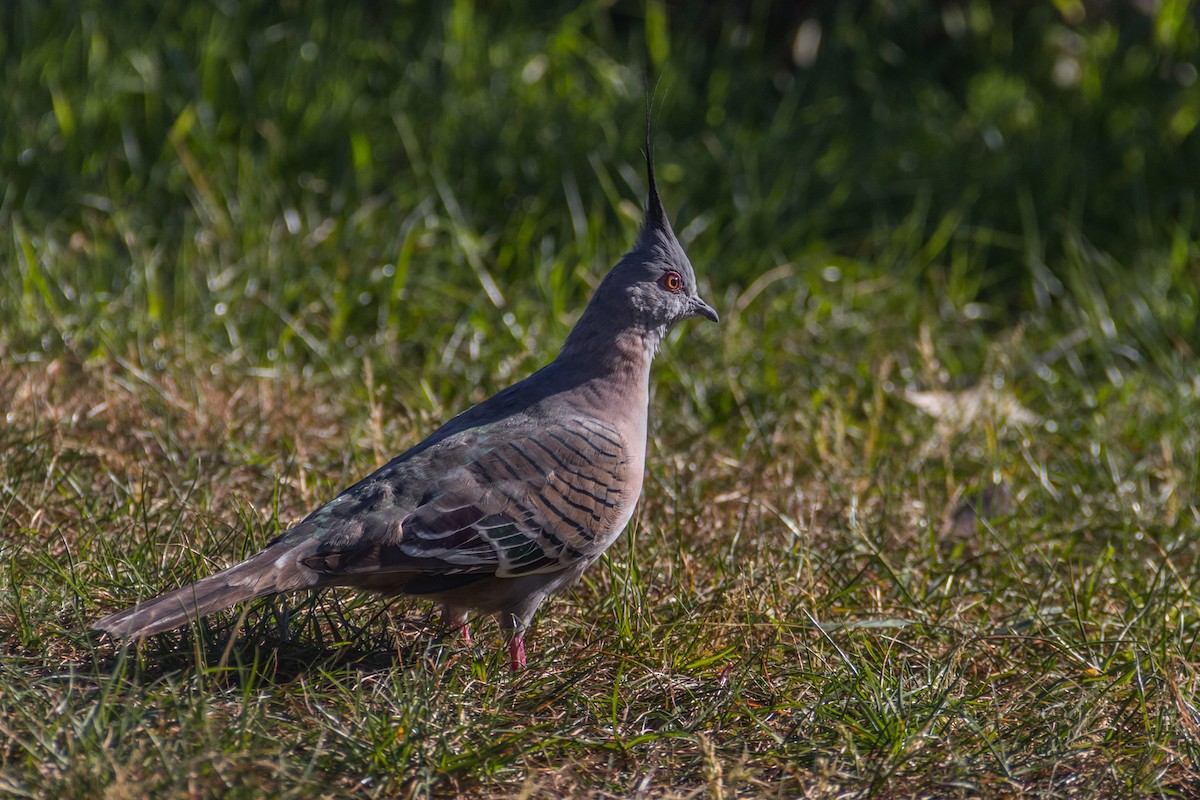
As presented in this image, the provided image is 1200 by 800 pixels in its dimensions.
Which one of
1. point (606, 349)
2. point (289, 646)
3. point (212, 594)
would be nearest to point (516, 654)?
point (289, 646)

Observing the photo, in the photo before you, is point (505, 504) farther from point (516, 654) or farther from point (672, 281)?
point (672, 281)

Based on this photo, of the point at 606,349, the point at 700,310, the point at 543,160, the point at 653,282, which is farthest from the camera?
the point at 543,160

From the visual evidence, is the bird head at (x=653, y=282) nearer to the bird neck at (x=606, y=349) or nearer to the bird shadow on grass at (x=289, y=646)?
the bird neck at (x=606, y=349)

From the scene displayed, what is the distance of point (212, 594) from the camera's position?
2.96 m

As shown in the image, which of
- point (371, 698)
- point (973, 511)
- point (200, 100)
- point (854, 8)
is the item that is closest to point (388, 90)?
point (200, 100)

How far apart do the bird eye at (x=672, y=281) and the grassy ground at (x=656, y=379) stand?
637mm

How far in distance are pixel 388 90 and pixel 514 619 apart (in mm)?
3620

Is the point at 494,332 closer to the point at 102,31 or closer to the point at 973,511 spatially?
the point at 973,511

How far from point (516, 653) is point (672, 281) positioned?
47.2 inches

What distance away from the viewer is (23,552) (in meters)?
3.52

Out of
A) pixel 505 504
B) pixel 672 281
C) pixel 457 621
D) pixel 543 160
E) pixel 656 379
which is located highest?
pixel 672 281

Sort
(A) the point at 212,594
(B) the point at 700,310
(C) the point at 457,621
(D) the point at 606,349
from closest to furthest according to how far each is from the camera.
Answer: (A) the point at 212,594, (C) the point at 457,621, (D) the point at 606,349, (B) the point at 700,310

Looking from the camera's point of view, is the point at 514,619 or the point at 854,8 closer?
the point at 514,619

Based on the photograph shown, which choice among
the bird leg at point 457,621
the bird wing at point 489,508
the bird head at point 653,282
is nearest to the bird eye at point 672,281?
the bird head at point 653,282
